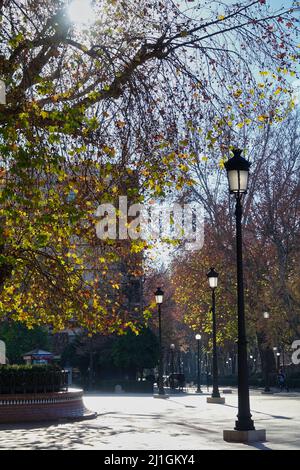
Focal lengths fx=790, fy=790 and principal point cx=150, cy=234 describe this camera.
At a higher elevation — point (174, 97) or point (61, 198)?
point (174, 97)

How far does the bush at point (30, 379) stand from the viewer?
79.7ft

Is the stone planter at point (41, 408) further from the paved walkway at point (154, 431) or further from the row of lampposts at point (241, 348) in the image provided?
the row of lampposts at point (241, 348)

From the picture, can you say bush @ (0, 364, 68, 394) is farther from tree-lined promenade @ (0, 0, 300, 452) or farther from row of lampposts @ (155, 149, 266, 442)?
row of lampposts @ (155, 149, 266, 442)

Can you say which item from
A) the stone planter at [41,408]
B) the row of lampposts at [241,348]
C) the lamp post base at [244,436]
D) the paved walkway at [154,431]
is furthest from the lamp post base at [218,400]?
the lamp post base at [244,436]

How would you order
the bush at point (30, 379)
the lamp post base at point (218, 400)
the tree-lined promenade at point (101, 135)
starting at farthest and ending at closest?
the lamp post base at point (218, 400)
the bush at point (30, 379)
the tree-lined promenade at point (101, 135)

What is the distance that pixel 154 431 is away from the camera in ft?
60.0

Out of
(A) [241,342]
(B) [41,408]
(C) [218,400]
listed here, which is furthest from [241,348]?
(C) [218,400]

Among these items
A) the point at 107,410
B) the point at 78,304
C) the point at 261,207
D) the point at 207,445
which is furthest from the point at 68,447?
the point at 261,207

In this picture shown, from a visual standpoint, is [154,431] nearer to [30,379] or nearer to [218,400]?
[30,379]

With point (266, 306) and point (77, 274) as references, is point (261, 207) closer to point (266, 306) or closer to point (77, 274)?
point (266, 306)

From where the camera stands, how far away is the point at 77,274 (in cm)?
1947

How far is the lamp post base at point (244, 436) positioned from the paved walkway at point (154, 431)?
0.56ft
